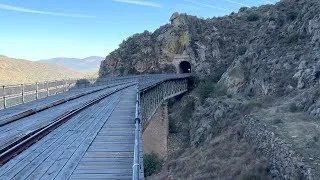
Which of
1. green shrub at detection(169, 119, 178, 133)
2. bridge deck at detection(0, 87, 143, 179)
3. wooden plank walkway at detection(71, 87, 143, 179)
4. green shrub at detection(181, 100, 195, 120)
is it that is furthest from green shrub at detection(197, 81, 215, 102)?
wooden plank walkway at detection(71, 87, 143, 179)

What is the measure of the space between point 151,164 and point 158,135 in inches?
362

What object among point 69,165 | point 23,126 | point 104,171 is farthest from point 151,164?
point 104,171

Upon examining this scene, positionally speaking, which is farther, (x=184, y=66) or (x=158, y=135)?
(x=184, y=66)

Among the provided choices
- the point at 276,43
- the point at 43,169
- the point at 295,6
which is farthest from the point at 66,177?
the point at 295,6

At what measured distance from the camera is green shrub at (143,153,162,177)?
37.0 m

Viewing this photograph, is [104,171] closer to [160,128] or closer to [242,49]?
[160,128]

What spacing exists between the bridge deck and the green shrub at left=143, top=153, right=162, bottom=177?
2219cm

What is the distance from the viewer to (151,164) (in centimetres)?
3841

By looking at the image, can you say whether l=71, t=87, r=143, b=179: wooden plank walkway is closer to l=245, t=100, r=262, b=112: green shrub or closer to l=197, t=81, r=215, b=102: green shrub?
l=245, t=100, r=262, b=112: green shrub

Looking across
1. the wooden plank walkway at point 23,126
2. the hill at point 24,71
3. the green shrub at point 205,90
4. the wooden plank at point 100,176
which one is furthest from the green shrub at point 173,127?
the hill at point 24,71

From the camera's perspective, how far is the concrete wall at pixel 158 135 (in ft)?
147

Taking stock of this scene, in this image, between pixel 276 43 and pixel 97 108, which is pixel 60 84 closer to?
pixel 97 108

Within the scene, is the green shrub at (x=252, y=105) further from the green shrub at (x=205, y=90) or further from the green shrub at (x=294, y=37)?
the green shrub at (x=205, y=90)

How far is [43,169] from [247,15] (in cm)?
7413
